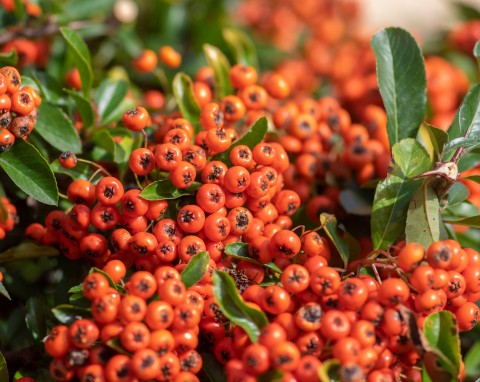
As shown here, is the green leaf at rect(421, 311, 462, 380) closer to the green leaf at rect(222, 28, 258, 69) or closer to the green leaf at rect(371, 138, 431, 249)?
the green leaf at rect(371, 138, 431, 249)

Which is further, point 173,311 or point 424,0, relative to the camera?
point 424,0

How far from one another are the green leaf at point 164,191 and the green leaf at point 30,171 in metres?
0.35

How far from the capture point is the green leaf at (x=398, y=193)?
211cm

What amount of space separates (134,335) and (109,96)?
1.38 meters

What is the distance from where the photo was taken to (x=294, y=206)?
2.18 meters

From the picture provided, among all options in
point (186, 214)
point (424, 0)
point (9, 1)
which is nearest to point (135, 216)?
point (186, 214)

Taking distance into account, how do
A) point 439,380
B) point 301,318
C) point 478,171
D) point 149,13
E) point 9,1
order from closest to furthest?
point 301,318 < point 439,380 < point 478,171 < point 9,1 < point 149,13

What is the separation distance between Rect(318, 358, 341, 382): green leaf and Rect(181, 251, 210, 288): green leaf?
1.50ft

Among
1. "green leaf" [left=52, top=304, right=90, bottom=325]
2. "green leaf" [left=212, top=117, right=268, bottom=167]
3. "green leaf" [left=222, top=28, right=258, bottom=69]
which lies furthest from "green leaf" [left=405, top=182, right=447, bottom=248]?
"green leaf" [left=222, top=28, right=258, bottom=69]

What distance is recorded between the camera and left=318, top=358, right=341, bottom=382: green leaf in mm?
1493

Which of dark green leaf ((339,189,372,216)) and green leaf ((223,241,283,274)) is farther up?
dark green leaf ((339,189,372,216))

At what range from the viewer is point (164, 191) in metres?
1.99

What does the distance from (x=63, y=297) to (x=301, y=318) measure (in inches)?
40.3

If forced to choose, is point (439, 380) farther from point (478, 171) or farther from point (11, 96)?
point (11, 96)
